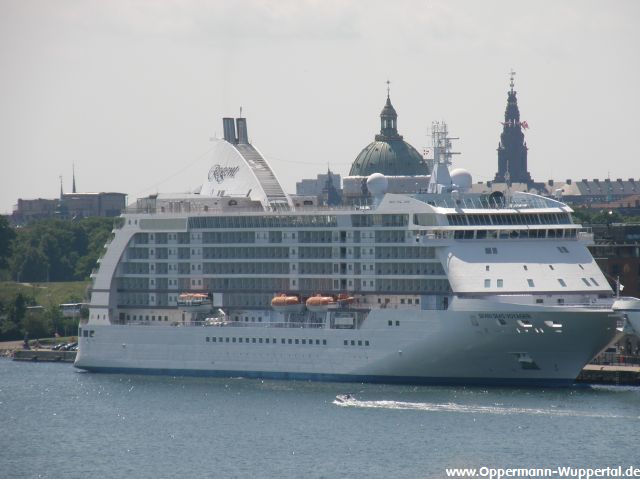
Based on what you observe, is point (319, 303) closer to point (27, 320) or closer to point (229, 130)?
point (229, 130)

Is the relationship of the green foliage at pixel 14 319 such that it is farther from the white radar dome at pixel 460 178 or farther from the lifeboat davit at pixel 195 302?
the white radar dome at pixel 460 178

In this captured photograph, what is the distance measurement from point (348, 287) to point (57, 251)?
278 feet

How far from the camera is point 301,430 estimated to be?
→ 223 ft

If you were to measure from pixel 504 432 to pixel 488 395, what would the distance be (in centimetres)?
909

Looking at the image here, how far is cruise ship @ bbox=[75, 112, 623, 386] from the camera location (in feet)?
250

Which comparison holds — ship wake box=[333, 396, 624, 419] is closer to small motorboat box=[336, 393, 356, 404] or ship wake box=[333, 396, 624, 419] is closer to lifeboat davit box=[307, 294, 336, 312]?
small motorboat box=[336, 393, 356, 404]

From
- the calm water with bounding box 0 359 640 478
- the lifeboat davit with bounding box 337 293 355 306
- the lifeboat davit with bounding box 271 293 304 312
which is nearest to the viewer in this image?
the calm water with bounding box 0 359 640 478

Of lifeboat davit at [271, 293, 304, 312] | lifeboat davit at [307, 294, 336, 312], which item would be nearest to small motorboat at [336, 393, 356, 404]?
lifeboat davit at [307, 294, 336, 312]

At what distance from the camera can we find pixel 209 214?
87.2m

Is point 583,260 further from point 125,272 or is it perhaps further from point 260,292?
point 125,272

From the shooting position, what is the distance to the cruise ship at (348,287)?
250ft

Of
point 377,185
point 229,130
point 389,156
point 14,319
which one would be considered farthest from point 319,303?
point 389,156

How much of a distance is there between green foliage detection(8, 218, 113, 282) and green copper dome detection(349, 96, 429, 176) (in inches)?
956

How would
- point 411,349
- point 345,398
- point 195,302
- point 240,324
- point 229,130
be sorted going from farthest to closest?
point 229,130, point 195,302, point 240,324, point 411,349, point 345,398
